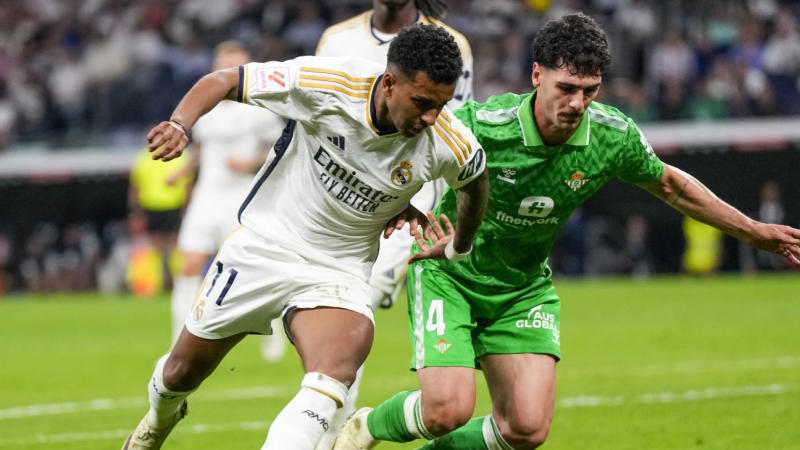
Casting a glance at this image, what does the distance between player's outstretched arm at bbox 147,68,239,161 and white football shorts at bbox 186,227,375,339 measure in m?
0.69

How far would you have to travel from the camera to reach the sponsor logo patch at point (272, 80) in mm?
5043

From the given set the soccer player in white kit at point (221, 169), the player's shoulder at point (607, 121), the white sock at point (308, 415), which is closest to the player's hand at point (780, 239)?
the player's shoulder at point (607, 121)

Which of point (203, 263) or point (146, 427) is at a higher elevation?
point (146, 427)

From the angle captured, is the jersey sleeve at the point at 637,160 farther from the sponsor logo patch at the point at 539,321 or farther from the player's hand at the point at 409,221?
the player's hand at the point at 409,221

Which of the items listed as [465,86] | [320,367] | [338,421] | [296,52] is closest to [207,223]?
[465,86]

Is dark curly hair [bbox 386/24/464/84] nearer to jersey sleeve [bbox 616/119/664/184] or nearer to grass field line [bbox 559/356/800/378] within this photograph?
jersey sleeve [bbox 616/119/664/184]

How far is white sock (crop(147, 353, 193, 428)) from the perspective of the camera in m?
5.50

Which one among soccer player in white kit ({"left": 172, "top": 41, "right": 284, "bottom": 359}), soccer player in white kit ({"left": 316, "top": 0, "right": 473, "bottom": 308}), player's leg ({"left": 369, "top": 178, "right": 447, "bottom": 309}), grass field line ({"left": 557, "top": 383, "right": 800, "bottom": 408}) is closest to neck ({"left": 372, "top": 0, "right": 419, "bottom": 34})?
soccer player in white kit ({"left": 316, "top": 0, "right": 473, "bottom": 308})

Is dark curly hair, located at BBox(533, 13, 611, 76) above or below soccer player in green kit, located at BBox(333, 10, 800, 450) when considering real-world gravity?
above

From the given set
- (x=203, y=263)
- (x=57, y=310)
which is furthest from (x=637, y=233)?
(x=203, y=263)

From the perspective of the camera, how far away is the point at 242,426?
804 cm

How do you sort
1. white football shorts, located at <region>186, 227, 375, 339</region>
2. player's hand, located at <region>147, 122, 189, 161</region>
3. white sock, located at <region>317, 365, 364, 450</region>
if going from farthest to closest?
white sock, located at <region>317, 365, 364, 450</region> < white football shorts, located at <region>186, 227, 375, 339</region> < player's hand, located at <region>147, 122, 189, 161</region>

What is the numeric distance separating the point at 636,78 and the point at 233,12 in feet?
27.9

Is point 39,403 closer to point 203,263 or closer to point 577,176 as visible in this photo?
point 203,263
